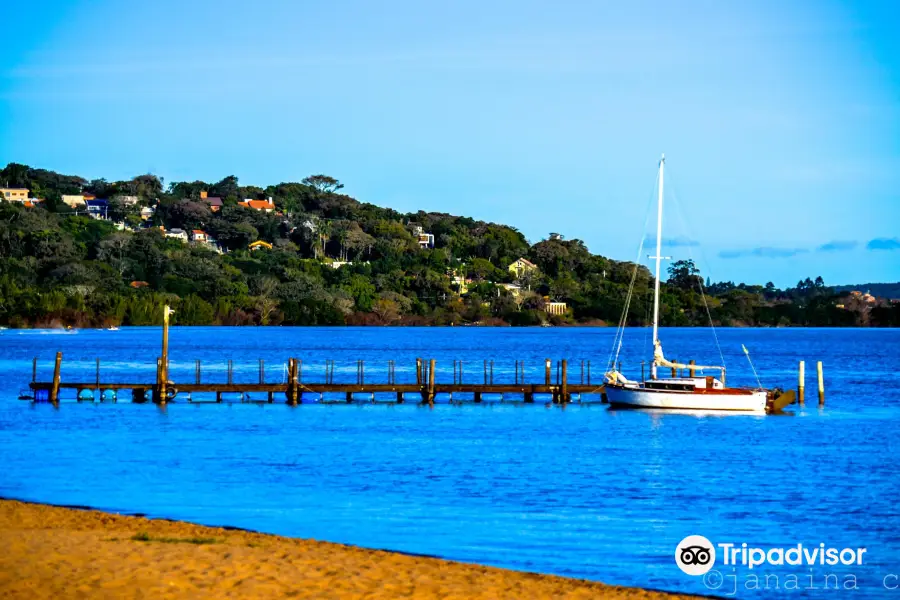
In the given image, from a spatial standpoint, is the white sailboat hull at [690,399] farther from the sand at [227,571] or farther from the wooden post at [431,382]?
the sand at [227,571]

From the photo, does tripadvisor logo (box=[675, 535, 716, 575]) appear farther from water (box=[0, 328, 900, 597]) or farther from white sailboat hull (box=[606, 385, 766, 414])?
white sailboat hull (box=[606, 385, 766, 414])

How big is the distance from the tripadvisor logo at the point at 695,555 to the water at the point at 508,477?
0.25 metres

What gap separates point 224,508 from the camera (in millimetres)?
29703

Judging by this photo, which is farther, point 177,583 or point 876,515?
point 876,515

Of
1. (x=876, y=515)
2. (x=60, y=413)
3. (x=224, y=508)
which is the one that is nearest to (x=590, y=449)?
(x=876, y=515)

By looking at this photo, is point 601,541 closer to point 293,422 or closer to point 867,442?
point 867,442

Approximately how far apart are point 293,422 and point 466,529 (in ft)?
85.0

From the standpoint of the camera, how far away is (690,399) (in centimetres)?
5334

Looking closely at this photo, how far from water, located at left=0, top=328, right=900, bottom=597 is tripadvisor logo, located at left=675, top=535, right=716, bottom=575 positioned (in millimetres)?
250

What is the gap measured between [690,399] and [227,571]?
36626 mm

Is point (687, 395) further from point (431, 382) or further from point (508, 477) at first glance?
point (508, 477)

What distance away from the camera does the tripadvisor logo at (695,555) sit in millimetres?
24094

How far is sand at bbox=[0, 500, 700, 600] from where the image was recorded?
18234 mm

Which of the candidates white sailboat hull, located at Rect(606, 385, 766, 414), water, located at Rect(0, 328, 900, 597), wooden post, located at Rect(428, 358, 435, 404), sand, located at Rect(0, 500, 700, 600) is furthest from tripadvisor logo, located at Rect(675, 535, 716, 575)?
wooden post, located at Rect(428, 358, 435, 404)
